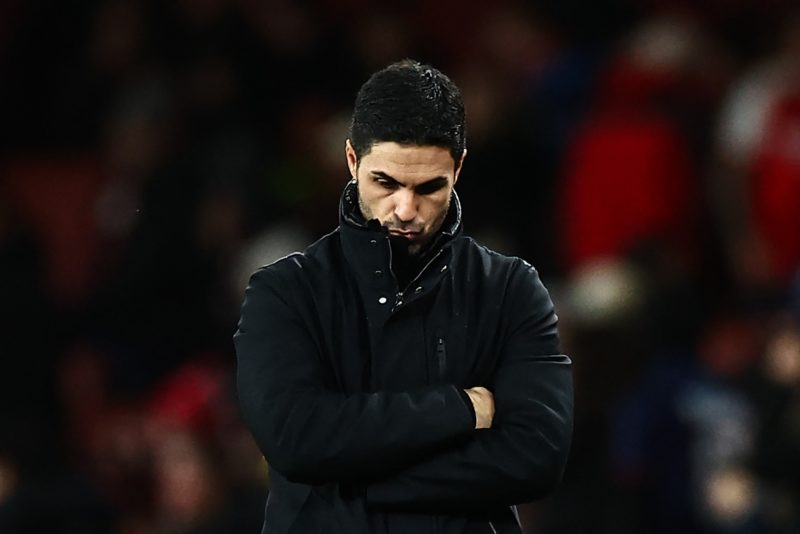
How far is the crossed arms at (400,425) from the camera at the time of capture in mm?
3201

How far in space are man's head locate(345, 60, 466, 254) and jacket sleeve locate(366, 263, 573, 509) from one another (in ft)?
0.87

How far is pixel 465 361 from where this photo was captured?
3352 millimetres

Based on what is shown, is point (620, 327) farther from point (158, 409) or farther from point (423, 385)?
point (423, 385)

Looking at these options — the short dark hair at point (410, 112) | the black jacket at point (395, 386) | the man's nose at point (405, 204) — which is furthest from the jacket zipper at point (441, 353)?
the short dark hair at point (410, 112)

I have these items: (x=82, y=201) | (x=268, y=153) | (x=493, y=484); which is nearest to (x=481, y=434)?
(x=493, y=484)

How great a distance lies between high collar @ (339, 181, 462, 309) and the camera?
10.8 ft

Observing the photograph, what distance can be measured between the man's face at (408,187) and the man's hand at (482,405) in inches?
11.8

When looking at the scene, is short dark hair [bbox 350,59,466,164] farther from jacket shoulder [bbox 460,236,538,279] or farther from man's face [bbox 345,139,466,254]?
jacket shoulder [bbox 460,236,538,279]

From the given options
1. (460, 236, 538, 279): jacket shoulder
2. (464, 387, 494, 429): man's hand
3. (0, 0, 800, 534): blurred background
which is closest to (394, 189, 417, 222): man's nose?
(460, 236, 538, 279): jacket shoulder

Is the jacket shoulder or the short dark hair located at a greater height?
the short dark hair

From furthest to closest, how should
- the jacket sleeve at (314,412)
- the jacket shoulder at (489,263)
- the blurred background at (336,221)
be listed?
the blurred background at (336,221) < the jacket shoulder at (489,263) < the jacket sleeve at (314,412)

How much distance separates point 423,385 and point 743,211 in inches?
190

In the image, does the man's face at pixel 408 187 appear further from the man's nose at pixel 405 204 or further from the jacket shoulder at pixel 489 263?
the jacket shoulder at pixel 489 263

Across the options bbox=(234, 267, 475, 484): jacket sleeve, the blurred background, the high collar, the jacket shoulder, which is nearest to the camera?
bbox=(234, 267, 475, 484): jacket sleeve
